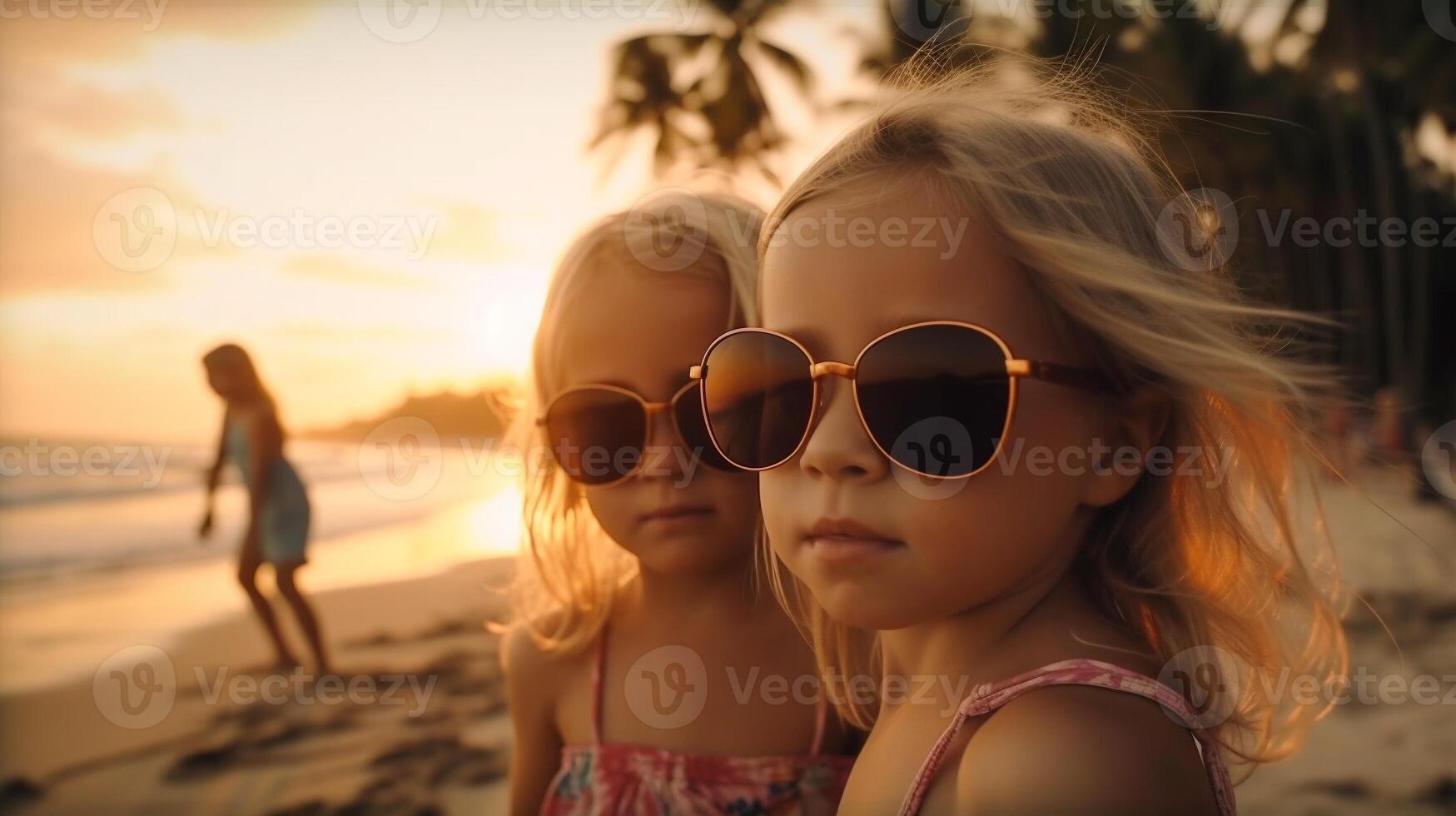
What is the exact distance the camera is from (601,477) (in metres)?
2.02

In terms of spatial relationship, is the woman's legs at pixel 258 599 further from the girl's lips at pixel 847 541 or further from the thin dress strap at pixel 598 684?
the girl's lips at pixel 847 541

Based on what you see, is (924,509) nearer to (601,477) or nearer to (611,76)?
(601,477)

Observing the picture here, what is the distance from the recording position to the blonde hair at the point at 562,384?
205 centimetres

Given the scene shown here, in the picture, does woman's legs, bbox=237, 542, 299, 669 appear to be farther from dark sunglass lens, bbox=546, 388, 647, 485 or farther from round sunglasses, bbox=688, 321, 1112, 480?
round sunglasses, bbox=688, 321, 1112, 480

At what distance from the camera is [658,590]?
2.18m

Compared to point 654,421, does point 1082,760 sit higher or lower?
lower

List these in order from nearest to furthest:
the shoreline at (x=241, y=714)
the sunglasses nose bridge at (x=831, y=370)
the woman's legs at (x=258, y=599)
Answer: the sunglasses nose bridge at (x=831, y=370)
the shoreline at (x=241, y=714)
the woman's legs at (x=258, y=599)

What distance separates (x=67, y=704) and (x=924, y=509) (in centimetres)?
585
